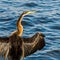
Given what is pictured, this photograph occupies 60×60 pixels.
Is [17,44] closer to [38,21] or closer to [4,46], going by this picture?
[4,46]

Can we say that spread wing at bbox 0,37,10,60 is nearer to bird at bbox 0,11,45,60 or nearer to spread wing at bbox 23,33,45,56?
bird at bbox 0,11,45,60

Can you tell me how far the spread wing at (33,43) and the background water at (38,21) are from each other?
732 mm

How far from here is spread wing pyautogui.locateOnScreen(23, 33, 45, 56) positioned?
9.42 metres

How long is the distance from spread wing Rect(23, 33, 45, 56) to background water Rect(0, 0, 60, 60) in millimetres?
732

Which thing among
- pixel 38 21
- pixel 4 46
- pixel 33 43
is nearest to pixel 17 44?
pixel 4 46

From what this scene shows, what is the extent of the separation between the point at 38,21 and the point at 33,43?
483 centimetres

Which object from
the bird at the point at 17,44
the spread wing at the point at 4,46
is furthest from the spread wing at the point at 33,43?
the spread wing at the point at 4,46

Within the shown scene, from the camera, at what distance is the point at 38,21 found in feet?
46.7

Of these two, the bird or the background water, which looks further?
the background water

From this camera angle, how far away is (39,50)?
10.7 metres

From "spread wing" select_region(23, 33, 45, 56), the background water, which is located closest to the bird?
"spread wing" select_region(23, 33, 45, 56)

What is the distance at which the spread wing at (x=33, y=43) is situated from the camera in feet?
30.9

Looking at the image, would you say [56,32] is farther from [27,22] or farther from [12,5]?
[12,5]

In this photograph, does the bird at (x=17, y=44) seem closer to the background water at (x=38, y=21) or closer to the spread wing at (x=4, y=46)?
the spread wing at (x=4, y=46)
